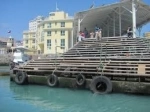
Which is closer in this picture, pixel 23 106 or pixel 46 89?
pixel 23 106

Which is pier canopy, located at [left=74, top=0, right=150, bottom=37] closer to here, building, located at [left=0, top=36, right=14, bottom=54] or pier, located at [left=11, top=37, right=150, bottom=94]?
pier, located at [left=11, top=37, right=150, bottom=94]

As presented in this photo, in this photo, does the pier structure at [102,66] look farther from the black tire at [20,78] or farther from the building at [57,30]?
the building at [57,30]

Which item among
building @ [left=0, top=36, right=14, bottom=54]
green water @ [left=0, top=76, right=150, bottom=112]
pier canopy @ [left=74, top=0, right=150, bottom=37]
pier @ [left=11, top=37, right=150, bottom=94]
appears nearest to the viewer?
green water @ [left=0, top=76, right=150, bottom=112]

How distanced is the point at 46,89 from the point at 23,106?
6.96 meters

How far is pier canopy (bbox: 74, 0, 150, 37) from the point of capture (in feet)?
91.7

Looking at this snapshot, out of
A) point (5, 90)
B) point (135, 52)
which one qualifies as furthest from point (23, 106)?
point (135, 52)

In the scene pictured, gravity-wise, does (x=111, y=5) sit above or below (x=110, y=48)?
above

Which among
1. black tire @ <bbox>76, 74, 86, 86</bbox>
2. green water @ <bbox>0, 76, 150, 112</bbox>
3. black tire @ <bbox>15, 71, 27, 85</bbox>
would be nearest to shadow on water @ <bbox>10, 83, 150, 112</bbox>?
green water @ <bbox>0, 76, 150, 112</bbox>

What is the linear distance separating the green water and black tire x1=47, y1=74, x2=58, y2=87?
1.38 meters

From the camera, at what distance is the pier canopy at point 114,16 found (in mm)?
27942

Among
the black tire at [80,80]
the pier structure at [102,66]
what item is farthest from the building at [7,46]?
the black tire at [80,80]

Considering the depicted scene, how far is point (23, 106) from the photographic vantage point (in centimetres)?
1631

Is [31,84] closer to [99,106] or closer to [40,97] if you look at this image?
[40,97]

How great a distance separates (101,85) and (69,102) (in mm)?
4408
